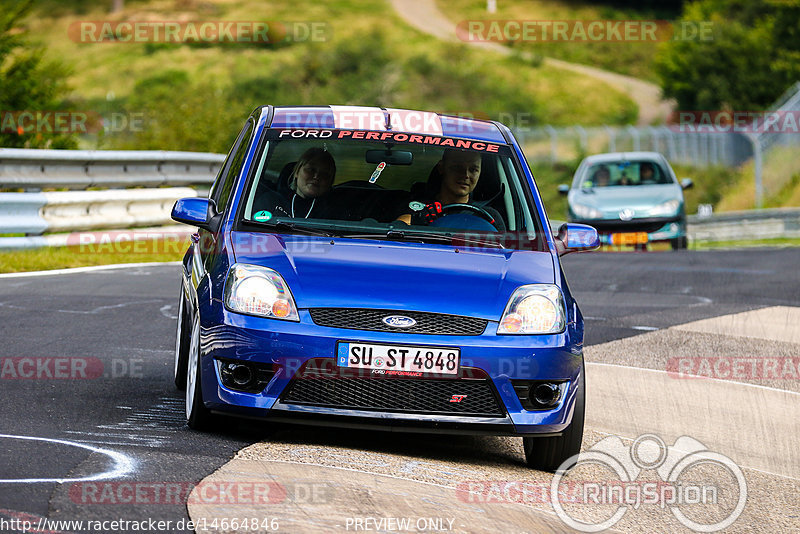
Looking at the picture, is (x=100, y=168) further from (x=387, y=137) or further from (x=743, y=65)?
(x=743, y=65)

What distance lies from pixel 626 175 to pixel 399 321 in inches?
648

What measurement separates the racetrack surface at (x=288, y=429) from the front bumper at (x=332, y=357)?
17 cm

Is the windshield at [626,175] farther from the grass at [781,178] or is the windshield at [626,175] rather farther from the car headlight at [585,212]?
the grass at [781,178]

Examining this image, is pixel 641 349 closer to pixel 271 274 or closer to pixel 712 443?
pixel 712 443

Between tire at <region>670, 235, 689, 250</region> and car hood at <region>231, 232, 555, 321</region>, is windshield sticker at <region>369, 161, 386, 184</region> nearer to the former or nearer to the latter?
car hood at <region>231, 232, 555, 321</region>

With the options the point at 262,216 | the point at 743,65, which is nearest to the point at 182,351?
the point at 262,216

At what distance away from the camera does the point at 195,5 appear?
104 metres

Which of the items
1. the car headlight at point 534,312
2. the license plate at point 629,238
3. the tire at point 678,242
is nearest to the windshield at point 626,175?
the tire at point 678,242

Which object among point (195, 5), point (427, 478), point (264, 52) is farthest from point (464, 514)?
point (195, 5)

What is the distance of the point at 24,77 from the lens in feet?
76.0

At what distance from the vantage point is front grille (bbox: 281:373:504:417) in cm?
590

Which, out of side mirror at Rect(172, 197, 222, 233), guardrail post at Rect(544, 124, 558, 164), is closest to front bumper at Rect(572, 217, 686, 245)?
side mirror at Rect(172, 197, 222, 233)

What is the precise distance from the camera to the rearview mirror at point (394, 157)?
7.33m

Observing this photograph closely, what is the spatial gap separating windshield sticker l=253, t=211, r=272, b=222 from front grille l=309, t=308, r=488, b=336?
38.7 inches
